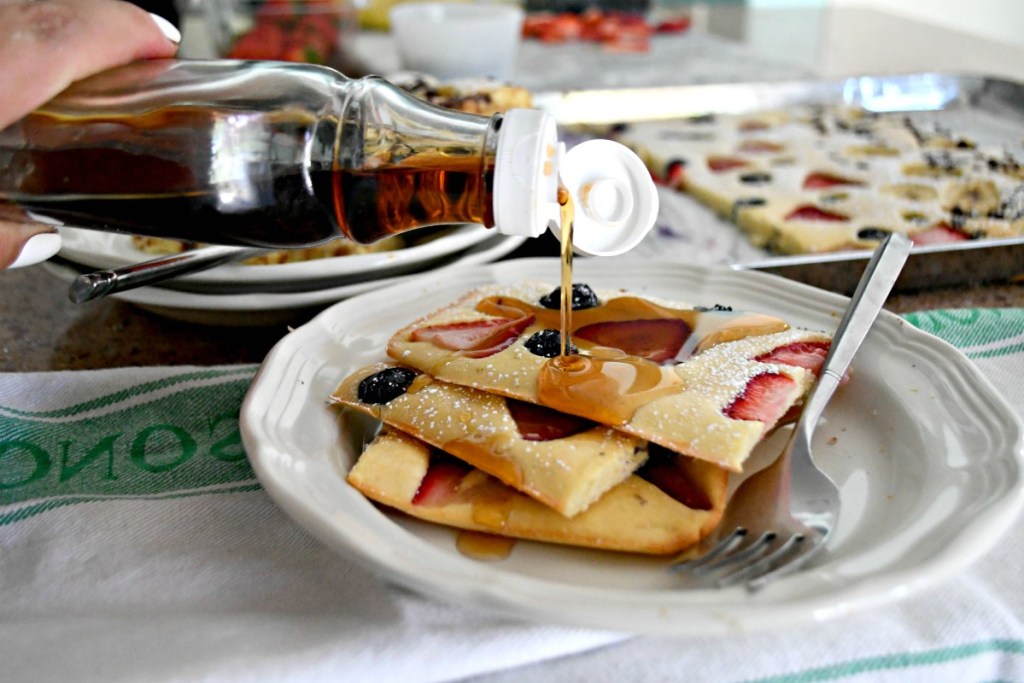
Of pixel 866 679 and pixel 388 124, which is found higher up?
pixel 388 124

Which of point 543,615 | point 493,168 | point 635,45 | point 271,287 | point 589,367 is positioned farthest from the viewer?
point 635,45

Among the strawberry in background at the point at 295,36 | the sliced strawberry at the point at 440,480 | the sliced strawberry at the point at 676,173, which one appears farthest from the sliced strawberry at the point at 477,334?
the strawberry in background at the point at 295,36

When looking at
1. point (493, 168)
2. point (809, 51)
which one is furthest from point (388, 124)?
point (809, 51)

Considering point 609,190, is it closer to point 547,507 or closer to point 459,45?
point 547,507

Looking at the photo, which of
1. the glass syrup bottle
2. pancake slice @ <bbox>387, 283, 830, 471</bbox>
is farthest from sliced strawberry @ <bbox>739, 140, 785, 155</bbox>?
the glass syrup bottle

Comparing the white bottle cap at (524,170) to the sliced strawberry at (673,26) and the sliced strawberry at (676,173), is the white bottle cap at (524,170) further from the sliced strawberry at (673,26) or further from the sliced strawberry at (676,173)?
the sliced strawberry at (673,26)

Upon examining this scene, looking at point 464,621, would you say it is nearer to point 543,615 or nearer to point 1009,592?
point 543,615
